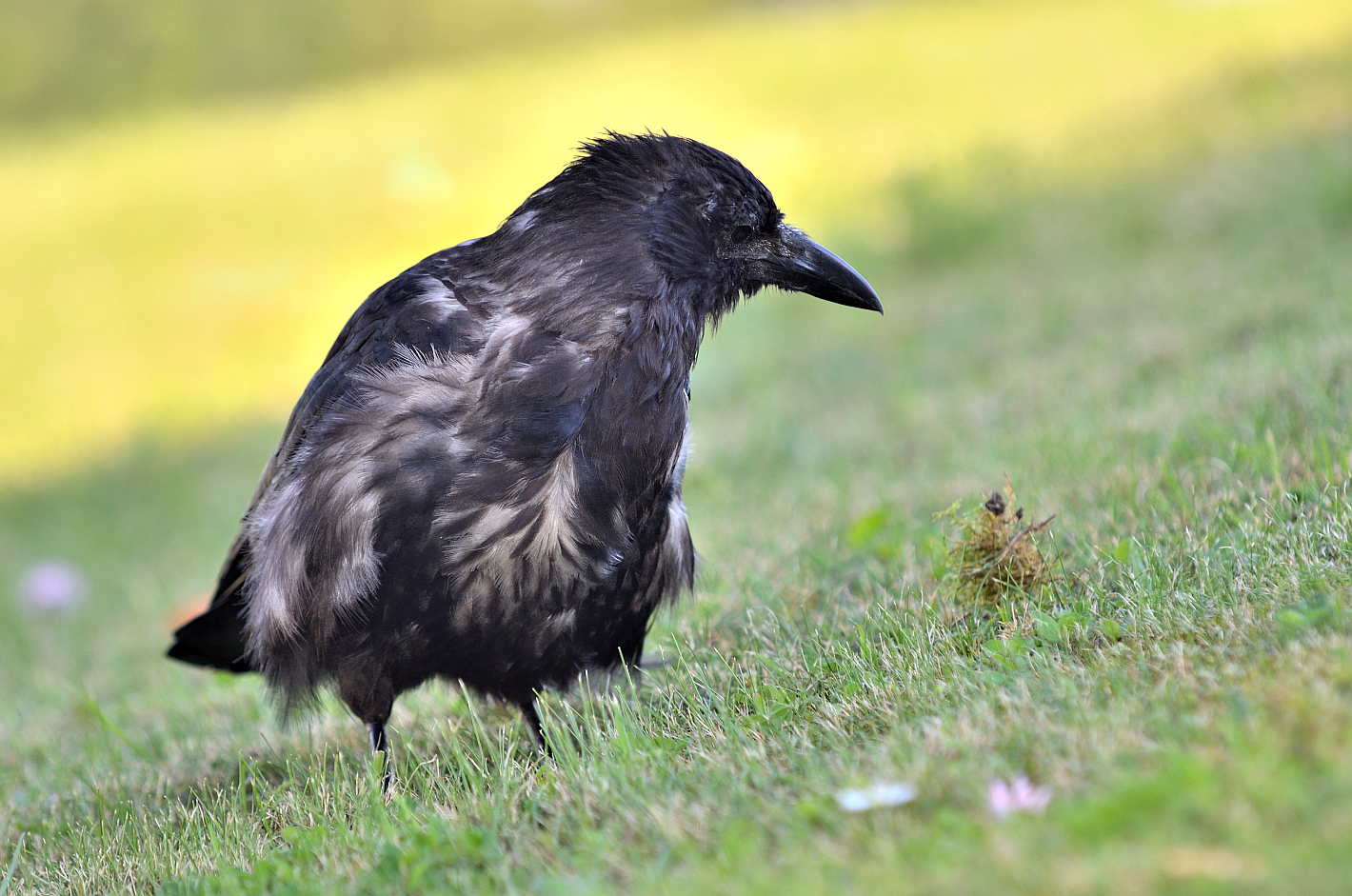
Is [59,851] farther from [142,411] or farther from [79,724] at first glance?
[142,411]

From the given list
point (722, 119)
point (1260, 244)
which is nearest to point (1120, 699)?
point (1260, 244)

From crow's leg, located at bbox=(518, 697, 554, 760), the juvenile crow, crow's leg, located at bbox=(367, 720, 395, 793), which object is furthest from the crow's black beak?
crow's leg, located at bbox=(367, 720, 395, 793)

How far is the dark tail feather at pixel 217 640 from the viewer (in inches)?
130

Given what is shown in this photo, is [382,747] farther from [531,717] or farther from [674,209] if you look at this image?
[674,209]

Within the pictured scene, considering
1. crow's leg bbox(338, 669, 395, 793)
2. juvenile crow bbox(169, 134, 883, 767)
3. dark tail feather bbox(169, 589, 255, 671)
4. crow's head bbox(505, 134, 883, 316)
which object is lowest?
crow's leg bbox(338, 669, 395, 793)

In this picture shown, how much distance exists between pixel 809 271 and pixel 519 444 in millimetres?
966

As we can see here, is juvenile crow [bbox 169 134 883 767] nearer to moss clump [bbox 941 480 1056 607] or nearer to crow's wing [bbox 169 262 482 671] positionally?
crow's wing [bbox 169 262 482 671]

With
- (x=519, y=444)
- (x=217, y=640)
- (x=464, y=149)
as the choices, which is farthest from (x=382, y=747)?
(x=464, y=149)

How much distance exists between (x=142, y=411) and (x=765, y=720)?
9.36 m

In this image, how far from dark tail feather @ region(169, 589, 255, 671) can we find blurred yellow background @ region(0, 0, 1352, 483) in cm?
567

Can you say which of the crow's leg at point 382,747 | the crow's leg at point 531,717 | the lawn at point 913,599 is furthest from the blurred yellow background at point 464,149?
the crow's leg at point 382,747

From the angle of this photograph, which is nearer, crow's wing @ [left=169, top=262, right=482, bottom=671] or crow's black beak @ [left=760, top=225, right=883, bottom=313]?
crow's wing @ [left=169, top=262, right=482, bottom=671]

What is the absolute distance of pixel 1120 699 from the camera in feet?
6.30

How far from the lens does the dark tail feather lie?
3.31 metres
